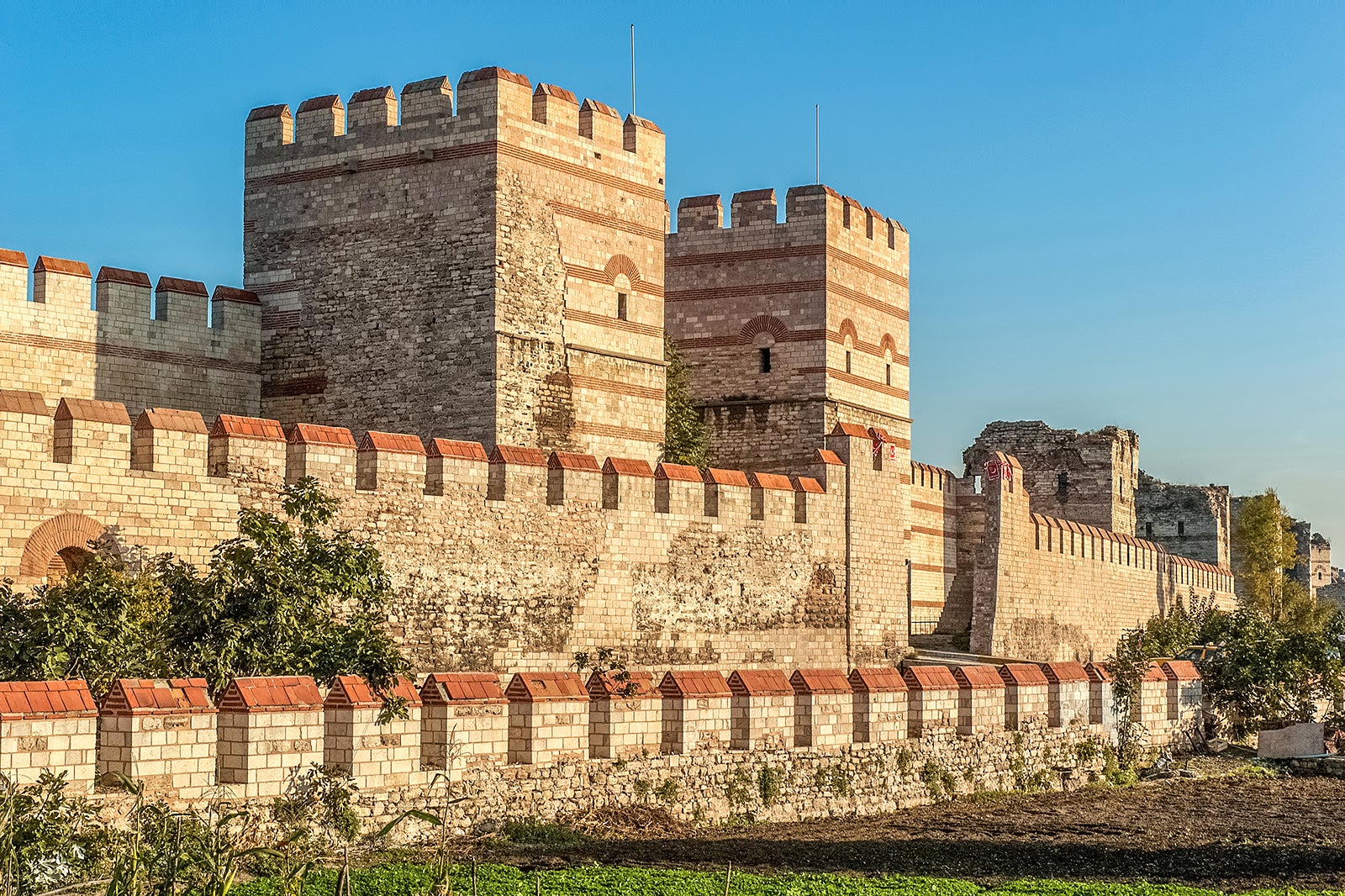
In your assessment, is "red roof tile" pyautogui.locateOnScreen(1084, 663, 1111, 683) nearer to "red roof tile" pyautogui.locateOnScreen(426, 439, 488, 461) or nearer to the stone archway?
"red roof tile" pyautogui.locateOnScreen(426, 439, 488, 461)

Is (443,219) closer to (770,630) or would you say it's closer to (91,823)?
(770,630)

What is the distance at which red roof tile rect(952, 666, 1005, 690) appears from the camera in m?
16.3

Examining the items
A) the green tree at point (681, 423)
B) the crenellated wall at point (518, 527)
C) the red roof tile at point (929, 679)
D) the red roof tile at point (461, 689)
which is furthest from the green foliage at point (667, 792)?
the green tree at point (681, 423)

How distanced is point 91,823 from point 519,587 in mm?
7768

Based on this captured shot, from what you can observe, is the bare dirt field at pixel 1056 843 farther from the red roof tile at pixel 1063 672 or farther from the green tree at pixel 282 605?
the green tree at pixel 282 605

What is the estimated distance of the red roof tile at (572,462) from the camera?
1770 centimetres

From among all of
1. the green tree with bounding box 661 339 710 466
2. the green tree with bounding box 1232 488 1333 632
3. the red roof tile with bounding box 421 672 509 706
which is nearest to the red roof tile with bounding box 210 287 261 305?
the green tree with bounding box 661 339 710 466

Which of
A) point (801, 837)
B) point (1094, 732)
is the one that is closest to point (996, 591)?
point (1094, 732)

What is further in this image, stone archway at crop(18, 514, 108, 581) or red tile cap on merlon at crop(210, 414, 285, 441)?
red tile cap on merlon at crop(210, 414, 285, 441)

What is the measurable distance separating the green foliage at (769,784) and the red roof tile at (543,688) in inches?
77.1

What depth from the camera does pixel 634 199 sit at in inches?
834

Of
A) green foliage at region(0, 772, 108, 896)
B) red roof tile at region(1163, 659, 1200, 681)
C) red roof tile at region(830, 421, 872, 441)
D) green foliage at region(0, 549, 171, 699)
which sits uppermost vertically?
red roof tile at region(830, 421, 872, 441)

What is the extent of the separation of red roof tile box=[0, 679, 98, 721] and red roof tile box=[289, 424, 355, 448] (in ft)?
17.4

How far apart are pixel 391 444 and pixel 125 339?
3.93 meters
